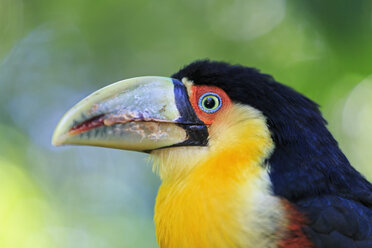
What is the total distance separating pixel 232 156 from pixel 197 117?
1.32 feet

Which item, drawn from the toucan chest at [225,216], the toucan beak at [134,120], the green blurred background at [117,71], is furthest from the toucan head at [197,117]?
the green blurred background at [117,71]

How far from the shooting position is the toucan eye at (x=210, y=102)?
2.87 m

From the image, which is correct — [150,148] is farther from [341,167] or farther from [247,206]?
[341,167]

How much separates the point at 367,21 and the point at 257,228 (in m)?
5.05

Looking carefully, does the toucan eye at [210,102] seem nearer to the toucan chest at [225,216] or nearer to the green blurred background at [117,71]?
the toucan chest at [225,216]

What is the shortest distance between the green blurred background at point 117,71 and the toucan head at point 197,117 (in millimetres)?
4165

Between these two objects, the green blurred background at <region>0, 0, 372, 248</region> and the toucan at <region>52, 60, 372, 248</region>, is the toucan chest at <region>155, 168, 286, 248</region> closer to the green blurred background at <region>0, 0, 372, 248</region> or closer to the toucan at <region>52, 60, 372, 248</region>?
the toucan at <region>52, 60, 372, 248</region>

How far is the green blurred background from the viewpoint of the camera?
6719 millimetres

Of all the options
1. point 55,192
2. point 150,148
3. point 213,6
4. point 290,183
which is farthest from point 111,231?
point 290,183

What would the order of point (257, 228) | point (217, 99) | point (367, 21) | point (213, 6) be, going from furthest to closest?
point (213, 6) → point (367, 21) → point (217, 99) → point (257, 228)

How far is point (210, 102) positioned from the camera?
2887 millimetres

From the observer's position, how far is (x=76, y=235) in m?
7.27

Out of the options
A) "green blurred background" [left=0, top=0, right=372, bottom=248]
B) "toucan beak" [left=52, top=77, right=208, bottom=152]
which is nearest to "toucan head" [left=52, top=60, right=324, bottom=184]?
"toucan beak" [left=52, top=77, right=208, bottom=152]

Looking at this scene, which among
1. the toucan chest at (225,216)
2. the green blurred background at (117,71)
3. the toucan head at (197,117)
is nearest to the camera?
the toucan chest at (225,216)
